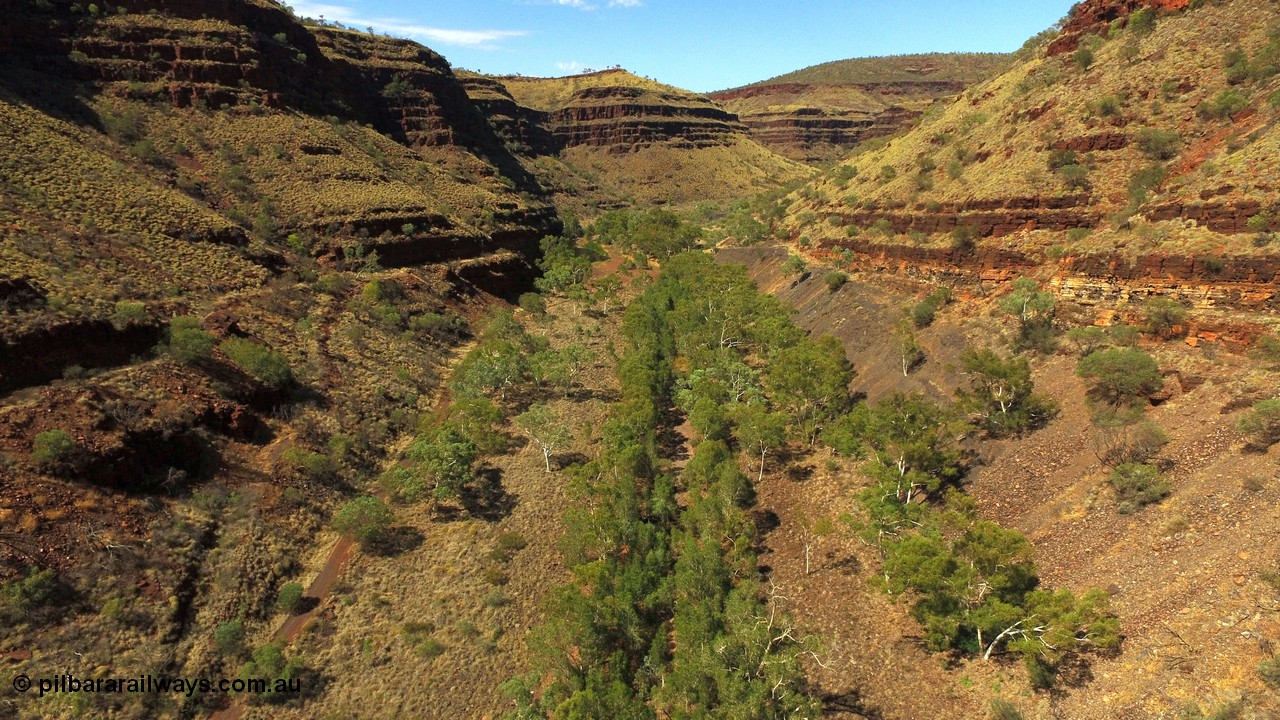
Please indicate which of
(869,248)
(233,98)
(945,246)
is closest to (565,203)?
(233,98)

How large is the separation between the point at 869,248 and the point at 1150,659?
158ft

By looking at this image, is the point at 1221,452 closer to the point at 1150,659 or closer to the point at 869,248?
the point at 1150,659

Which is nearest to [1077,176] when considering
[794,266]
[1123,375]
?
[1123,375]

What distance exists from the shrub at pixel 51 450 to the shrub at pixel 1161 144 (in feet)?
225

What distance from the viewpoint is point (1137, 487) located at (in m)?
22.4

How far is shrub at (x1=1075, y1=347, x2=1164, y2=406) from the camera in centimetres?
2564

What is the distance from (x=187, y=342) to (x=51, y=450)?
11.3m

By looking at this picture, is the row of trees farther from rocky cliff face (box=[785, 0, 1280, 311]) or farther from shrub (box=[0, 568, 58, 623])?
shrub (box=[0, 568, 58, 623])

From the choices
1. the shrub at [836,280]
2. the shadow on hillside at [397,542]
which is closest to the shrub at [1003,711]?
the shadow on hillside at [397,542]

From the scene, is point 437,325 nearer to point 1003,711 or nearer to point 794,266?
point 794,266

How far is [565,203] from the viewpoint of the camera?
154m

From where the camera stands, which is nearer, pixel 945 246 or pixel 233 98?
pixel 945 246

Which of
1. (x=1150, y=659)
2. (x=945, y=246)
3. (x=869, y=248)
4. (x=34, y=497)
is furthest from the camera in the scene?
(x=869, y=248)

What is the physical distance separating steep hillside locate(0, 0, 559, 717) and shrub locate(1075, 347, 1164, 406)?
43369 mm
